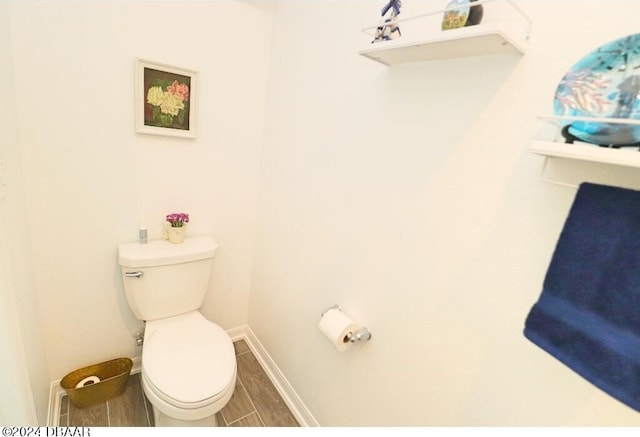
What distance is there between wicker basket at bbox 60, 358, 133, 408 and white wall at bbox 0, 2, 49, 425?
159mm

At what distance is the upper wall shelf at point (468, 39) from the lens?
2.18 feet

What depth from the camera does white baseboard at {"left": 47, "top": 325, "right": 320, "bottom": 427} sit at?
147 cm

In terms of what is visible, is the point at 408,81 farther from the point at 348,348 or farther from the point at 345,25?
the point at 348,348

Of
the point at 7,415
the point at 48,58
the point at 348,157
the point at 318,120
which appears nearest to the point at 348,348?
the point at 348,157

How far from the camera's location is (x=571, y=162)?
2.19 ft

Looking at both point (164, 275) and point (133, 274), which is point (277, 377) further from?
point (133, 274)

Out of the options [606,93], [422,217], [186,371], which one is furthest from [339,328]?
[606,93]

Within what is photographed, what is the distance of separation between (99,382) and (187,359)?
587mm

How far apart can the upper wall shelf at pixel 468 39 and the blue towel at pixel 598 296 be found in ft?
1.21

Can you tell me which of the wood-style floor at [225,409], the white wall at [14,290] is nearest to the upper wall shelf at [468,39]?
the white wall at [14,290]

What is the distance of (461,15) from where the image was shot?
74cm

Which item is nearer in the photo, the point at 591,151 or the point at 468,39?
the point at 591,151

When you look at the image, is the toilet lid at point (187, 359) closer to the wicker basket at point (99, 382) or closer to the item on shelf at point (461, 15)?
the wicker basket at point (99, 382)

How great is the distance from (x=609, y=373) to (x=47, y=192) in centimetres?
184
